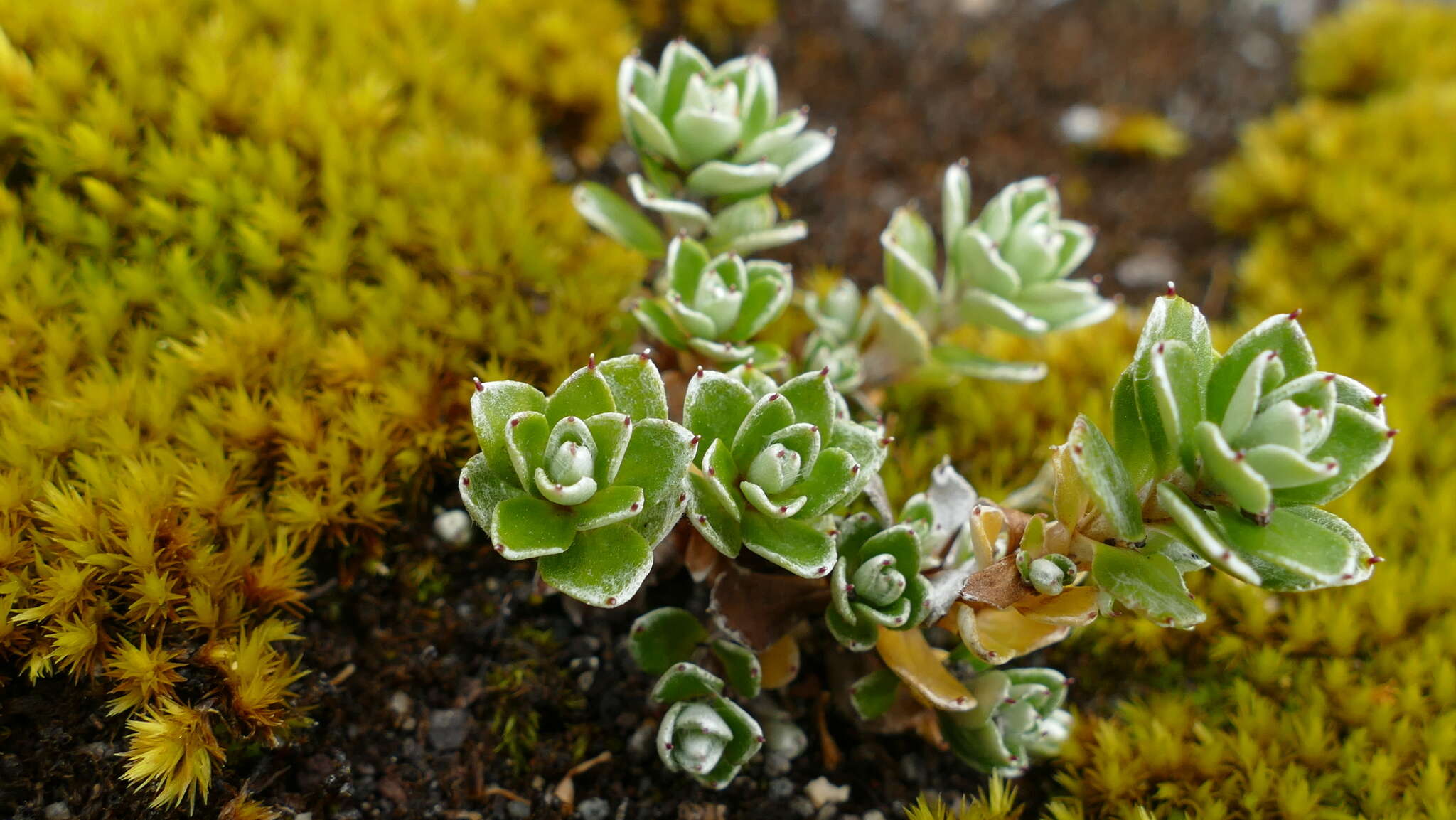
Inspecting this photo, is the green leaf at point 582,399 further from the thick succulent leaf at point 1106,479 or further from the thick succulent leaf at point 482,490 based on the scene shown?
the thick succulent leaf at point 1106,479

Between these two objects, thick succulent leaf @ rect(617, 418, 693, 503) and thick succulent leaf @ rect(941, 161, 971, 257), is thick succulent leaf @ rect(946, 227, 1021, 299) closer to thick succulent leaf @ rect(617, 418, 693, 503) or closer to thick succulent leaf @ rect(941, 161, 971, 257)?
thick succulent leaf @ rect(941, 161, 971, 257)

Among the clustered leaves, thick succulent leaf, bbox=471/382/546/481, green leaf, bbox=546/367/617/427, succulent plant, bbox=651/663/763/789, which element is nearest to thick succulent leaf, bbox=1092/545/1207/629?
the clustered leaves

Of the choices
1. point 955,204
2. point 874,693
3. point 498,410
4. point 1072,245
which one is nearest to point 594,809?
point 874,693

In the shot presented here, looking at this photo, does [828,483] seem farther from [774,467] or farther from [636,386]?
[636,386]

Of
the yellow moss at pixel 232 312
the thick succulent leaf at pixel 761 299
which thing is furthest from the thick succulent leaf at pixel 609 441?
the yellow moss at pixel 232 312

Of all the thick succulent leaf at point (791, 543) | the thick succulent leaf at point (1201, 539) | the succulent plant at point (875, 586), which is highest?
the thick succulent leaf at point (1201, 539)

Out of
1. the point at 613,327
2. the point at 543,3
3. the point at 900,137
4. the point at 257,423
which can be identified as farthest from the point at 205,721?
the point at 900,137

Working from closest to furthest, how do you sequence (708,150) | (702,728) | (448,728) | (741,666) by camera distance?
1. (702,728)
2. (741,666)
3. (448,728)
4. (708,150)
